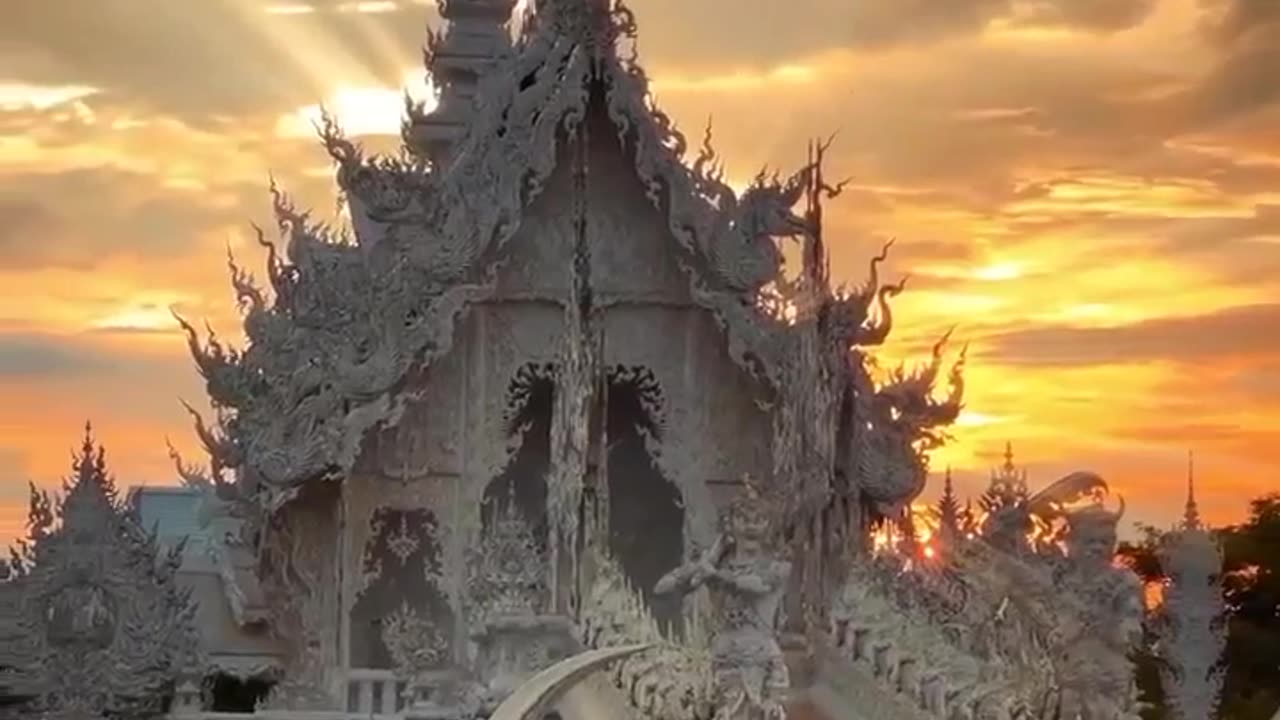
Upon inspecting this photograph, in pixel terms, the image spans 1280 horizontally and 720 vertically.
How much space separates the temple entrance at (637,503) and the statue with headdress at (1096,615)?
772 centimetres

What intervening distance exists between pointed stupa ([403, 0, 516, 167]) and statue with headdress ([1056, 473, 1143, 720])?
9378 millimetres

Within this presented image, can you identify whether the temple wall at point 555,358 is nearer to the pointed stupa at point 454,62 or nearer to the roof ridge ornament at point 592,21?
the roof ridge ornament at point 592,21

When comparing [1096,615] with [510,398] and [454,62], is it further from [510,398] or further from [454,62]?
[454,62]

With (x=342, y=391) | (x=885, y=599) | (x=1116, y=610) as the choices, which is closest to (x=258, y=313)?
(x=342, y=391)

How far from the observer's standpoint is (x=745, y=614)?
1437 cm

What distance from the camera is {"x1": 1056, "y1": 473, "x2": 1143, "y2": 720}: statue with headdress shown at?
1282 centimetres

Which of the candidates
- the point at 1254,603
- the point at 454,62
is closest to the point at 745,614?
the point at 454,62

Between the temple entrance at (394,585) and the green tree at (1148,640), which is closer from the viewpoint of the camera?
the green tree at (1148,640)

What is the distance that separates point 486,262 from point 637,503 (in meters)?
2.52

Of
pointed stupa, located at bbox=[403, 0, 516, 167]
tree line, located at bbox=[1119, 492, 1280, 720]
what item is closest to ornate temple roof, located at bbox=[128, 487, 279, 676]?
pointed stupa, located at bbox=[403, 0, 516, 167]

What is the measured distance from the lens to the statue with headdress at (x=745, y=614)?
14172 millimetres

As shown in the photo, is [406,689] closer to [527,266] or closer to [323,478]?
[323,478]

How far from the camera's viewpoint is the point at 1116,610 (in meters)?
12.9

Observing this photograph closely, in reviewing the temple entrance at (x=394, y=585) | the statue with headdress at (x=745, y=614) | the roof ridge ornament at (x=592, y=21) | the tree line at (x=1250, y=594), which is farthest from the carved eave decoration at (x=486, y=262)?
the tree line at (x=1250, y=594)
